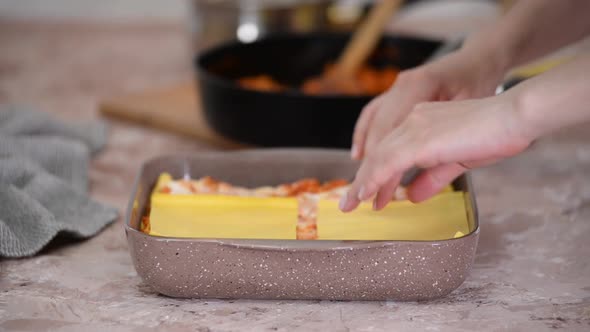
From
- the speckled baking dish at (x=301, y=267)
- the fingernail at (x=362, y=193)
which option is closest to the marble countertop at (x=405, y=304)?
the speckled baking dish at (x=301, y=267)

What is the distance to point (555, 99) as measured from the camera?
74 centimetres

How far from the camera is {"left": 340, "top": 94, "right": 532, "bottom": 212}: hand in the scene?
763 mm

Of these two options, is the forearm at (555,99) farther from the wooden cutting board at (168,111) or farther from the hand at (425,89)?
the wooden cutting board at (168,111)

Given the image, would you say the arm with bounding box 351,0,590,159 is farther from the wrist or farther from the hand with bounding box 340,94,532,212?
Result: the wrist

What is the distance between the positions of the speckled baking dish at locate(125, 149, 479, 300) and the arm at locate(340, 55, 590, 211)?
85 mm

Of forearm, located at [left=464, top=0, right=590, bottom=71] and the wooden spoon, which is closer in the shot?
forearm, located at [left=464, top=0, right=590, bottom=71]

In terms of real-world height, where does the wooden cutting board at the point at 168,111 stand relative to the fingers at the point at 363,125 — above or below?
above

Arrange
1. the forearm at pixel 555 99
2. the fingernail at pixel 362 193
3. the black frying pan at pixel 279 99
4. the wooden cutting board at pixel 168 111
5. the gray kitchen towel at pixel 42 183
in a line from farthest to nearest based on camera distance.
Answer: the wooden cutting board at pixel 168 111
the black frying pan at pixel 279 99
the gray kitchen towel at pixel 42 183
the fingernail at pixel 362 193
the forearm at pixel 555 99

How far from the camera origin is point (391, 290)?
2.70 feet

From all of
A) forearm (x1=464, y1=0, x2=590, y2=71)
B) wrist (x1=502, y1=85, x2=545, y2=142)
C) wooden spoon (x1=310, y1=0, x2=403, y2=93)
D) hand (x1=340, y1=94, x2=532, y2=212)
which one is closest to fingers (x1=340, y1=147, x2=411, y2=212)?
hand (x1=340, y1=94, x2=532, y2=212)

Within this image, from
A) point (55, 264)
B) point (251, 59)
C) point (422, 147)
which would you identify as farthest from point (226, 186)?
point (251, 59)

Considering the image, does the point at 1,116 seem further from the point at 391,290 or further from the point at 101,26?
the point at 101,26

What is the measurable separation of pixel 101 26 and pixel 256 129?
4.12ft

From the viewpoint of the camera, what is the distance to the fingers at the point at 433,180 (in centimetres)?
92
